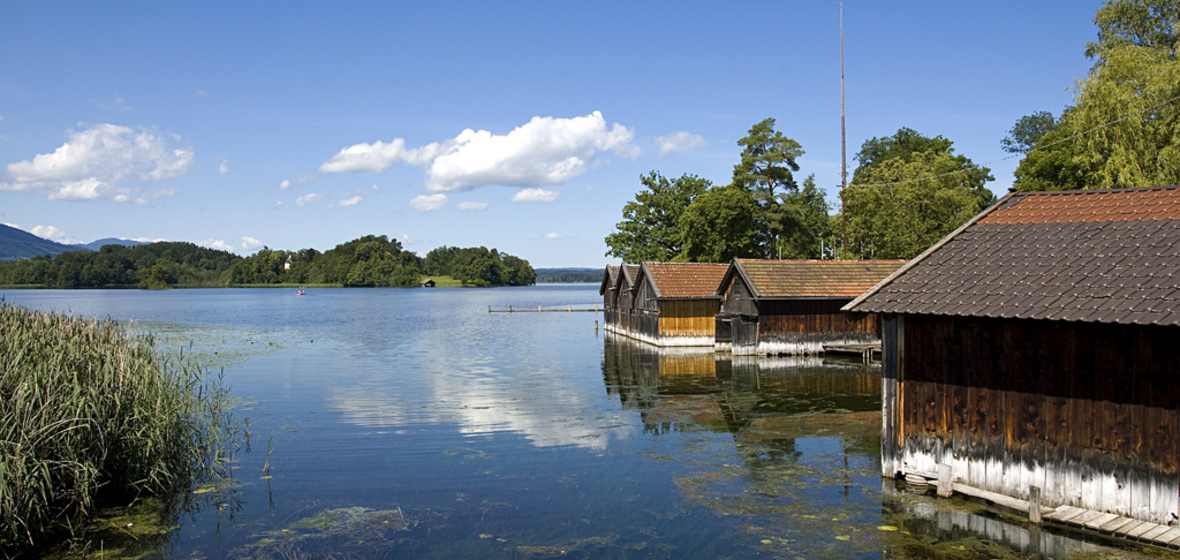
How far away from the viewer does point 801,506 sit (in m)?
14.4

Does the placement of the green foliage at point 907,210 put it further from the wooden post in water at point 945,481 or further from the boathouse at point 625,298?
the wooden post in water at point 945,481

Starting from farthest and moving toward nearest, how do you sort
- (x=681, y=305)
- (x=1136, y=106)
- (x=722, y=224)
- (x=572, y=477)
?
(x=722, y=224) < (x=681, y=305) < (x=1136, y=106) < (x=572, y=477)

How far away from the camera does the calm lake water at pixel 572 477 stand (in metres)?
12.5

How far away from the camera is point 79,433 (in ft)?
43.7

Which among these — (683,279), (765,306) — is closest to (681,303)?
(683,279)

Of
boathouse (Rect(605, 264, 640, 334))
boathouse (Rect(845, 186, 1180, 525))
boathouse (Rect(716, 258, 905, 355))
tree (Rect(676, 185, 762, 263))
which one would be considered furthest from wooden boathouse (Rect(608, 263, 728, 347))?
boathouse (Rect(845, 186, 1180, 525))

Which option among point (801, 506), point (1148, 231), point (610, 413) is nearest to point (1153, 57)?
point (1148, 231)

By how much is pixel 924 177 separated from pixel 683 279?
86.7 feet

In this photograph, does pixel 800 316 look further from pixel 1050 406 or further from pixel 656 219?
pixel 656 219

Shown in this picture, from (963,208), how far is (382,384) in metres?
47.0

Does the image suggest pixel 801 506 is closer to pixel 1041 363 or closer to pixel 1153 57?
pixel 1041 363

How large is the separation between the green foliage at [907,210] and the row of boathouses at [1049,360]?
42556mm

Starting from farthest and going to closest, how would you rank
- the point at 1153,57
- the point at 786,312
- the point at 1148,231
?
the point at 786,312 < the point at 1153,57 < the point at 1148,231

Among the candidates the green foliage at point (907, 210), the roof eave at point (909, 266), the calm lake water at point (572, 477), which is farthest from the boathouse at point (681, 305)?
the roof eave at point (909, 266)
